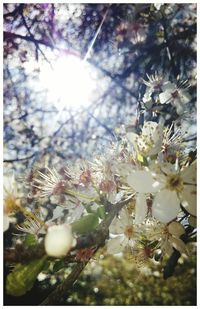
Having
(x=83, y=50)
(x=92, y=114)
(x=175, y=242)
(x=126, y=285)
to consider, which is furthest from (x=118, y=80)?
(x=126, y=285)

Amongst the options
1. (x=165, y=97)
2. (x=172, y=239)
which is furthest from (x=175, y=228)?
(x=165, y=97)

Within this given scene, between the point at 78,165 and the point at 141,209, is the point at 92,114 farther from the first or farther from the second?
the point at 141,209

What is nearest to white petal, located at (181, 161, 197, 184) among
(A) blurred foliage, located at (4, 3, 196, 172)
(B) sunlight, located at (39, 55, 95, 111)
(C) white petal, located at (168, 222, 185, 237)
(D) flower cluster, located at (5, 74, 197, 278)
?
(D) flower cluster, located at (5, 74, 197, 278)

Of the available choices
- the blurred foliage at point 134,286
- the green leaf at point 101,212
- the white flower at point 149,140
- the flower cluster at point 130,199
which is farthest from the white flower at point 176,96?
the blurred foliage at point 134,286

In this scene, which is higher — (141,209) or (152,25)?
(152,25)

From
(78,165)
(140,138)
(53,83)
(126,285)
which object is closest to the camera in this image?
(140,138)

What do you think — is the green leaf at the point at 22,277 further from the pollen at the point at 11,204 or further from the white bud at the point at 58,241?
the pollen at the point at 11,204
